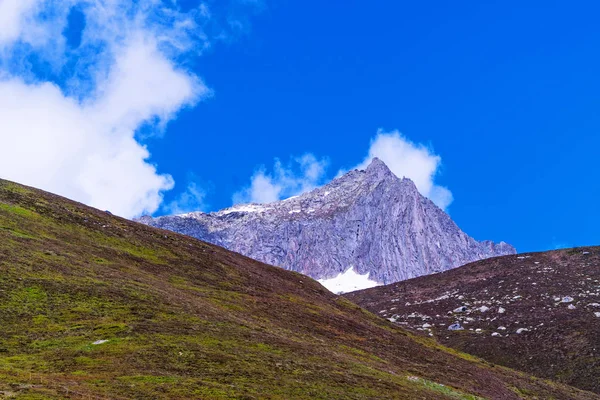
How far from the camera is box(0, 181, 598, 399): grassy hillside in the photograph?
40562mm

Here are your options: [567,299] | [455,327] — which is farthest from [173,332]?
[567,299]

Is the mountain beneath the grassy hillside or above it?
above

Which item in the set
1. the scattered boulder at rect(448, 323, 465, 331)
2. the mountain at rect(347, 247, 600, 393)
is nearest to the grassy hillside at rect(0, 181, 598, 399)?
the mountain at rect(347, 247, 600, 393)

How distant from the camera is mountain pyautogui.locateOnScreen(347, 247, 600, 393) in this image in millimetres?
82375

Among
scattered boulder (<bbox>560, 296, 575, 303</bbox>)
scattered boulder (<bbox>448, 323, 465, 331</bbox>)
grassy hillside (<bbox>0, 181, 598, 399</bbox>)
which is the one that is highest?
scattered boulder (<bbox>560, 296, 575, 303</bbox>)

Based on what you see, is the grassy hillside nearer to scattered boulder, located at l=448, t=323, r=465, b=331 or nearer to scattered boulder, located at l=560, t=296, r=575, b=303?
scattered boulder, located at l=448, t=323, r=465, b=331

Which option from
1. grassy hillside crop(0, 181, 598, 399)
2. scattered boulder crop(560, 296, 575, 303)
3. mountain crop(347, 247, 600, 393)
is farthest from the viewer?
scattered boulder crop(560, 296, 575, 303)

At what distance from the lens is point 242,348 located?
51438 mm

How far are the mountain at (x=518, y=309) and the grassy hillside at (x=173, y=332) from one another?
28.1ft

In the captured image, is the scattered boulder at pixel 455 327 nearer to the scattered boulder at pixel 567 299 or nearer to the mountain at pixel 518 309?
the mountain at pixel 518 309

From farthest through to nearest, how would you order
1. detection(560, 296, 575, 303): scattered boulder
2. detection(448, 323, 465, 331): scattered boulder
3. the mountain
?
detection(448, 323, 465, 331): scattered boulder < detection(560, 296, 575, 303): scattered boulder < the mountain

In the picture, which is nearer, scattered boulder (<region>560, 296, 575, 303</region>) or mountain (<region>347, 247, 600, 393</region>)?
mountain (<region>347, 247, 600, 393</region>)

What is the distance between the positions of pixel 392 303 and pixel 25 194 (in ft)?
244

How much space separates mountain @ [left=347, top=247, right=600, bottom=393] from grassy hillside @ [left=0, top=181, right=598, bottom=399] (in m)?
8.55
